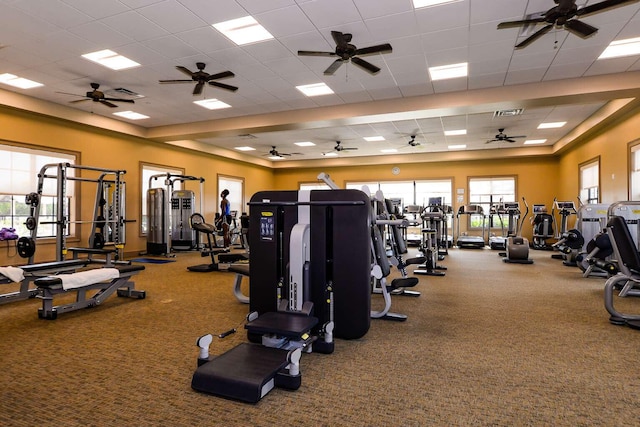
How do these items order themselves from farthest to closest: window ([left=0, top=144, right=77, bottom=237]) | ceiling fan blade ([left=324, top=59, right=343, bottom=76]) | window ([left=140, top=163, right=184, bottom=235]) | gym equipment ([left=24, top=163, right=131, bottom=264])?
window ([left=140, top=163, right=184, bottom=235]), window ([left=0, top=144, right=77, bottom=237]), gym equipment ([left=24, top=163, right=131, bottom=264]), ceiling fan blade ([left=324, top=59, right=343, bottom=76])

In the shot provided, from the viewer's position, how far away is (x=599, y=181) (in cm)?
838

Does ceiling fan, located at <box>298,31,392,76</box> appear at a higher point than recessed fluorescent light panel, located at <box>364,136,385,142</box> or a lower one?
lower

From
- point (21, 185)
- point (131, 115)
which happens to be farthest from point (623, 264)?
point (21, 185)

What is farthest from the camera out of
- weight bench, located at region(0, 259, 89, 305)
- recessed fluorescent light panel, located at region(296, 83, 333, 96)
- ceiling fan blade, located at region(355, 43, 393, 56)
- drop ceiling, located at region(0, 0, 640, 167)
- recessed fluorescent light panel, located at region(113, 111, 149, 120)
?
recessed fluorescent light panel, located at region(113, 111, 149, 120)

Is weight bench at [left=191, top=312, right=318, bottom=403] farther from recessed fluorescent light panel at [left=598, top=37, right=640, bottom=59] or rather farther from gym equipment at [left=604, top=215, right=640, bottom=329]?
recessed fluorescent light panel at [left=598, top=37, right=640, bottom=59]

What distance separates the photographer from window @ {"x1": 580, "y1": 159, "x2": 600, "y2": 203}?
8711 mm

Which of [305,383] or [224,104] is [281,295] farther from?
[224,104]

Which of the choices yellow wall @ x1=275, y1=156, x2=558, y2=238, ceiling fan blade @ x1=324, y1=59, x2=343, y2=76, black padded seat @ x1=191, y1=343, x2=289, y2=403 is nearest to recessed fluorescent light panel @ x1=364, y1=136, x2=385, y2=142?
yellow wall @ x1=275, y1=156, x2=558, y2=238

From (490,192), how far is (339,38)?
10194mm

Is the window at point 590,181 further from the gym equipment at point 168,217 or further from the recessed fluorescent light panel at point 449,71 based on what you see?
the gym equipment at point 168,217

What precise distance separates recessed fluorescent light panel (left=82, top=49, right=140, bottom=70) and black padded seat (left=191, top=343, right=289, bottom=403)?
4.92 meters

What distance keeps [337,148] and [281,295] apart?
8975 millimetres

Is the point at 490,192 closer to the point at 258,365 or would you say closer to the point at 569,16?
the point at 569,16

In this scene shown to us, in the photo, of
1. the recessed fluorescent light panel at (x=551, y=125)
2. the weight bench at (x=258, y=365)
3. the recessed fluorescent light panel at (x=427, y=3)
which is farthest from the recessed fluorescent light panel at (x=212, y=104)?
the recessed fluorescent light panel at (x=551, y=125)
